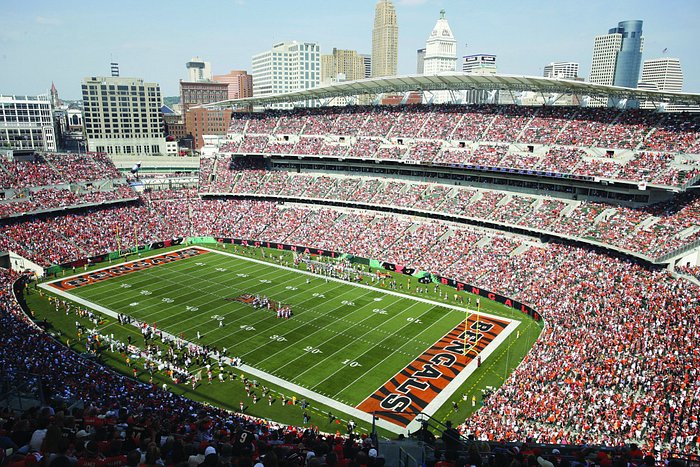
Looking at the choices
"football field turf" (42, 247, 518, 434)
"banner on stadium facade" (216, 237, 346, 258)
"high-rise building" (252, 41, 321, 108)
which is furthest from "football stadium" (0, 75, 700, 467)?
"high-rise building" (252, 41, 321, 108)

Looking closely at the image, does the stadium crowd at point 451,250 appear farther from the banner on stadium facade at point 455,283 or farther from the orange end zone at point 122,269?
the orange end zone at point 122,269

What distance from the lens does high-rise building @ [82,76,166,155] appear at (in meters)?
121

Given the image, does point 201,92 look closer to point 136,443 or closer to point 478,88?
point 478,88

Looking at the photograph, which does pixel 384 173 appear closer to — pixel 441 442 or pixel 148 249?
pixel 148 249

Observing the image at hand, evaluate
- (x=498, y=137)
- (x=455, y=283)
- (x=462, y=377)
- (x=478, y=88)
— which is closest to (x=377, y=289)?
(x=455, y=283)

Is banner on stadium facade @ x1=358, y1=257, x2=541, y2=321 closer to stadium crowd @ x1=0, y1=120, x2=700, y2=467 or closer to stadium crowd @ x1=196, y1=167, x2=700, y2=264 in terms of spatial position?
stadium crowd @ x1=0, y1=120, x2=700, y2=467

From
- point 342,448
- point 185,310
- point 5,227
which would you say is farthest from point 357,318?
point 5,227

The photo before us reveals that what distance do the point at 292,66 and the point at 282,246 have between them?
150m

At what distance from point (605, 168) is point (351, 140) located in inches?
1091

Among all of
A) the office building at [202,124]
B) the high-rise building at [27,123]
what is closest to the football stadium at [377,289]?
the high-rise building at [27,123]

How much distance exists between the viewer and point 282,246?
2083 inches

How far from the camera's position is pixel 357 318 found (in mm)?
35375

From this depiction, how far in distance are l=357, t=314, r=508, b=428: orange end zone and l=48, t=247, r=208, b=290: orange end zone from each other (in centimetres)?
2924

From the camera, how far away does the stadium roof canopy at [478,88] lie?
134 ft
